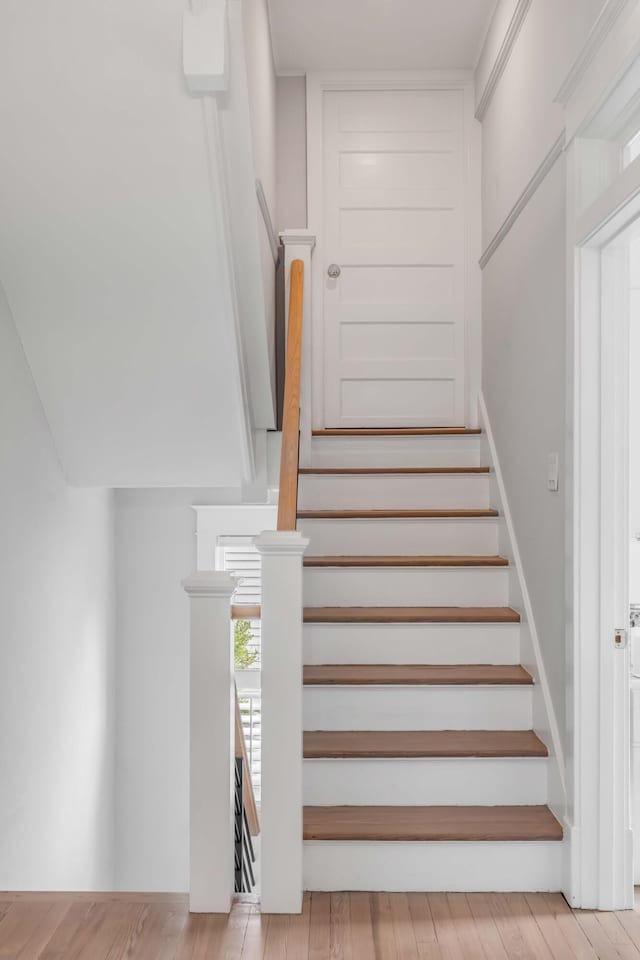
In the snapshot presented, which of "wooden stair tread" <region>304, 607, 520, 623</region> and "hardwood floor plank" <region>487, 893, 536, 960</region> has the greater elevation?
"wooden stair tread" <region>304, 607, 520, 623</region>

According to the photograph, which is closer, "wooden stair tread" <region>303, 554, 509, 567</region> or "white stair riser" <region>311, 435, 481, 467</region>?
"wooden stair tread" <region>303, 554, 509, 567</region>

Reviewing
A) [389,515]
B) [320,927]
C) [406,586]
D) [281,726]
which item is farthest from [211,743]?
[389,515]

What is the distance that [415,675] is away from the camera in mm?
2930

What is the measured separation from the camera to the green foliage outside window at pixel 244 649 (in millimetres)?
4715

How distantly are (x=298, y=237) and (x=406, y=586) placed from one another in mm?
1713

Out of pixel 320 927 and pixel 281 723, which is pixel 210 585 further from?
pixel 320 927

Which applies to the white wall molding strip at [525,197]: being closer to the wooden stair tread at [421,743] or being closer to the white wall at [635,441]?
the white wall at [635,441]

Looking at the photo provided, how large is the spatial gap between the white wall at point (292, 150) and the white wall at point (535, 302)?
42.0 inches

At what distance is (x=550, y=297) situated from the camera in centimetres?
271

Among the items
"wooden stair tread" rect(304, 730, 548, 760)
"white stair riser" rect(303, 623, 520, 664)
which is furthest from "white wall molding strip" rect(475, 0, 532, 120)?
"wooden stair tread" rect(304, 730, 548, 760)

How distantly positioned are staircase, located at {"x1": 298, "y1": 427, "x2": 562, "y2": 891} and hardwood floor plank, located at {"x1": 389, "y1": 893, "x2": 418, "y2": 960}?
68 millimetres

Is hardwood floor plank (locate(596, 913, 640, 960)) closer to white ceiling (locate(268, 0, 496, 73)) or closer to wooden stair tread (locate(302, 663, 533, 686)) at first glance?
wooden stair tread (locate(302, 663, 533, 686))

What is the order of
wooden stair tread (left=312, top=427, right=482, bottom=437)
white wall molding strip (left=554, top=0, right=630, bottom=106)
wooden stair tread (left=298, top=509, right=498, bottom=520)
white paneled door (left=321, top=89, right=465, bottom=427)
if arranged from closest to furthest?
white wall molding strip (left=554, top=0, right=630, bottom=106), wooden stair tread (left=298, top=509, right=498, bottom=520), wooden stair tread (left=312, top=427, right=482, bottom=437), white paneled door (left=321, top=89, right=465, bottom=427)

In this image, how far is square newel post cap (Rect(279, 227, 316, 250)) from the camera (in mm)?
3857
